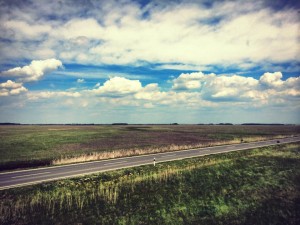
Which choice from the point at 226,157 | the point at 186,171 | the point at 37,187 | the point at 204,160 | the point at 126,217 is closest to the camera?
the point at 126,217

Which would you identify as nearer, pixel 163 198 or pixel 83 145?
pixel 163 198

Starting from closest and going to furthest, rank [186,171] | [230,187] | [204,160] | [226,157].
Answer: [230,187] → [186,171] → [204,160] → [226,157]

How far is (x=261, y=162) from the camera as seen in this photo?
3203 cm

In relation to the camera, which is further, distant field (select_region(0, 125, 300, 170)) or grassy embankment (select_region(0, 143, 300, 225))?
distant field (select_region(0, 125, 300, 170))

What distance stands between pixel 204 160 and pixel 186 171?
601cm

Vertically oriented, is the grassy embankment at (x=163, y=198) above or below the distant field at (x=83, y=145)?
below

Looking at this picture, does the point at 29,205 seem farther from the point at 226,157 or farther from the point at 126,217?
the point at 226,157

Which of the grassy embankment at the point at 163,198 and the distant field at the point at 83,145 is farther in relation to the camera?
the distant field at the point at 83,145

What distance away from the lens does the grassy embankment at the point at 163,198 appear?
16.4m

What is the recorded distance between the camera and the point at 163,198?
20000 millimetres

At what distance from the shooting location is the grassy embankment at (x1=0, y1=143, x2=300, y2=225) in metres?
16.4

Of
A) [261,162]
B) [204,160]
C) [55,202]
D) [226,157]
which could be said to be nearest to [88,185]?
[55,202]

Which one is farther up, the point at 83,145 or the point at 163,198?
the point at 83,145

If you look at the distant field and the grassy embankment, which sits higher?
the distant field
